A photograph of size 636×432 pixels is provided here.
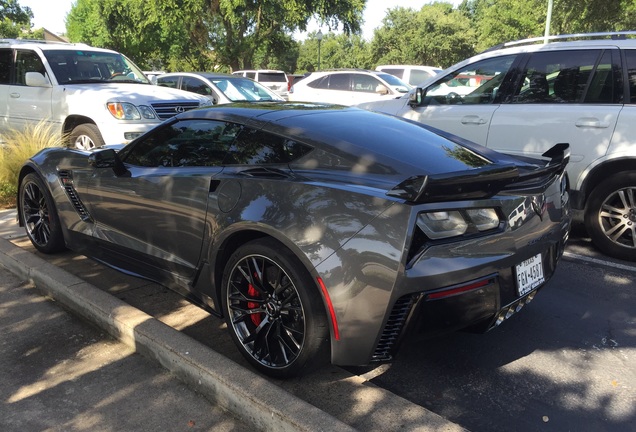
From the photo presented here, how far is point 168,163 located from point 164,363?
1.36 metres

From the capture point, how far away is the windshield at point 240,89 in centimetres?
1209

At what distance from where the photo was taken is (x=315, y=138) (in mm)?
3158

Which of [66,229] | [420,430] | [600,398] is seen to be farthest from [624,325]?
[66,229]

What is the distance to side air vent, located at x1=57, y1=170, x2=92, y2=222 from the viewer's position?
4378mm

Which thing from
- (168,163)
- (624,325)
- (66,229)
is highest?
(168,163)

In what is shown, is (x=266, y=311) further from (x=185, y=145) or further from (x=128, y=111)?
(x=128, y=111)

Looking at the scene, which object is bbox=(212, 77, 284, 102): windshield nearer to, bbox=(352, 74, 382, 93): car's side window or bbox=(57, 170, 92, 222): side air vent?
bbox=(352, 74, 382, 93): car's side window

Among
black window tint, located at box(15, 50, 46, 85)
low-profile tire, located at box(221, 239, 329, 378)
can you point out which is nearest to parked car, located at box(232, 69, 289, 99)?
black window tint, located at box(15, 50, 46, 85)

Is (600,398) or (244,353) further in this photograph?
(244,353)

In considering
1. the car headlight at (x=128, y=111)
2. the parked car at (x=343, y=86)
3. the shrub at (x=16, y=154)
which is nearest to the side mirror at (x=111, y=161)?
the car headlight at (x=128, y=111)

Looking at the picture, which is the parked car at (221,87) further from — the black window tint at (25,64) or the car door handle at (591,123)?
the car door handle at (591,123)

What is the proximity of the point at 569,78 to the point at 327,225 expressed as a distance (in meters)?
3.84

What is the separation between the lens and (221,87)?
12094mm

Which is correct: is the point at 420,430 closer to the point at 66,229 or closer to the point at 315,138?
the point at 315,138
